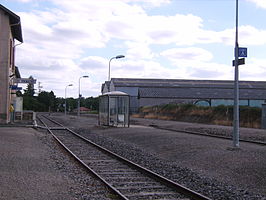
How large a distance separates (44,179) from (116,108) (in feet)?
77.5

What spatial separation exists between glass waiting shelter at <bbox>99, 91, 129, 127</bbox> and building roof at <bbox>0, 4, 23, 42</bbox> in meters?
9.33

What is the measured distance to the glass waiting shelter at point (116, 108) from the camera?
3353 cm

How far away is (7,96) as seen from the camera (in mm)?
31875

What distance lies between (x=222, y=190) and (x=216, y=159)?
469cm

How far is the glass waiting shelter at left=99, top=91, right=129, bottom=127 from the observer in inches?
1320

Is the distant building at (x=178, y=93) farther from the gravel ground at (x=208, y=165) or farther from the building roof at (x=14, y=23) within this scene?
the gravel ground at (x=208, y=165)

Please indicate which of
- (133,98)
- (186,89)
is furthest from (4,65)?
(186,89)

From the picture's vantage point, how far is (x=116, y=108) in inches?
1340

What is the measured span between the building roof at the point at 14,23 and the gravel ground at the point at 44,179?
60.4 ft

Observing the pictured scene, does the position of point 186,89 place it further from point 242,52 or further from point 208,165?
point 208,165

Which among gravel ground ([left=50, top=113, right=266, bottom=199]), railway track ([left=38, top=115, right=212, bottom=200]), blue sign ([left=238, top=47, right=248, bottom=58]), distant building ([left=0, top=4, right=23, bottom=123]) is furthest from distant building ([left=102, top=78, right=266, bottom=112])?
railway track ([left=38, top=115, right=212, bottom=200])

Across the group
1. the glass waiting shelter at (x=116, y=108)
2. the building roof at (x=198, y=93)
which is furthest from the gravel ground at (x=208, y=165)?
the building roof at (x=198, y=93)

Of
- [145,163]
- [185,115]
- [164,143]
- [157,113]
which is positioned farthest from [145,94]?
[145,163]

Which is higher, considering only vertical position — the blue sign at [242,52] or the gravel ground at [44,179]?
the blue sign at [242,52]
